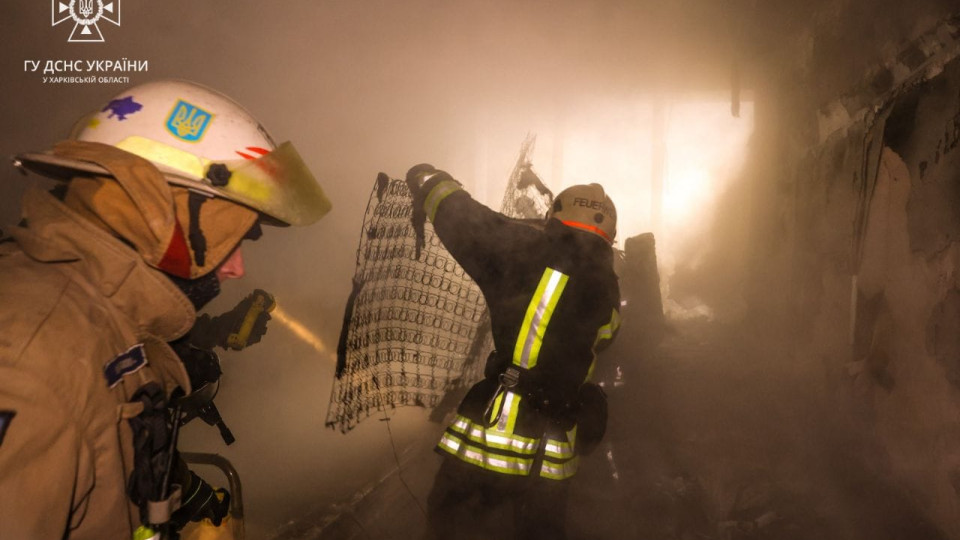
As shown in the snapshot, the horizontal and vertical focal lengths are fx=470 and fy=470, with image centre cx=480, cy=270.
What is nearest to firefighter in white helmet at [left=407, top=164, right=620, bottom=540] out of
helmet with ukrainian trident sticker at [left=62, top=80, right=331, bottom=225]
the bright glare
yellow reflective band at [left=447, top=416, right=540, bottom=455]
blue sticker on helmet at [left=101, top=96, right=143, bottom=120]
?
yellow reflective band at [left=447, top=416, right=540, bottom=455]

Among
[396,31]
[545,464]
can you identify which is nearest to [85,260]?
[545,464]

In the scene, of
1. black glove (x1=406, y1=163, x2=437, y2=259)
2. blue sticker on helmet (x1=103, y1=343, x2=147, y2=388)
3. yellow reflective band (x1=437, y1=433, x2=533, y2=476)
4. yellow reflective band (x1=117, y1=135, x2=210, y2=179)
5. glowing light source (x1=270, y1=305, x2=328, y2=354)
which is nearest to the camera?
blue sticker on helmet (x1=103, y1=343, x2=147, y2=388)

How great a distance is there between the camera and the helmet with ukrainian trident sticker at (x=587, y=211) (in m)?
2.37

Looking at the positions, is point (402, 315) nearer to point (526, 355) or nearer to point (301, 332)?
point (526, 355)

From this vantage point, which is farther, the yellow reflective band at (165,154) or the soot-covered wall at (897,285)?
the soot-covered wall at (897,285)

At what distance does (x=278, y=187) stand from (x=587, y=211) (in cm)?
145

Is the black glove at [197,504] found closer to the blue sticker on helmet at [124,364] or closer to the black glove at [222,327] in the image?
the black glove at [222,327]

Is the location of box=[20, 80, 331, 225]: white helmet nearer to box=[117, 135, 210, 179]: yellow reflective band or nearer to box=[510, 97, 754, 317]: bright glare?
box=[117, 135, 210, 179]: yellow reflective band

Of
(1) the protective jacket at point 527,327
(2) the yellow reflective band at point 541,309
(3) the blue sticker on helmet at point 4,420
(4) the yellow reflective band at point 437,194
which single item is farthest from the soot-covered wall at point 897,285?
(3) the blue sticker on helmet at point 4,420

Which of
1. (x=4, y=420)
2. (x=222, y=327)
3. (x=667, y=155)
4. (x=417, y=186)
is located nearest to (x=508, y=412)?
(x=417, y=186)

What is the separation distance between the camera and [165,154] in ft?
4.76

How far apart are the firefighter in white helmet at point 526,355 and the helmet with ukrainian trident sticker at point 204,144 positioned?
89 centimetres

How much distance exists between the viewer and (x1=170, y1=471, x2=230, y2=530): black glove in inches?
65.5

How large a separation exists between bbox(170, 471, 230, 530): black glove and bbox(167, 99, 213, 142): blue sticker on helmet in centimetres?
117
